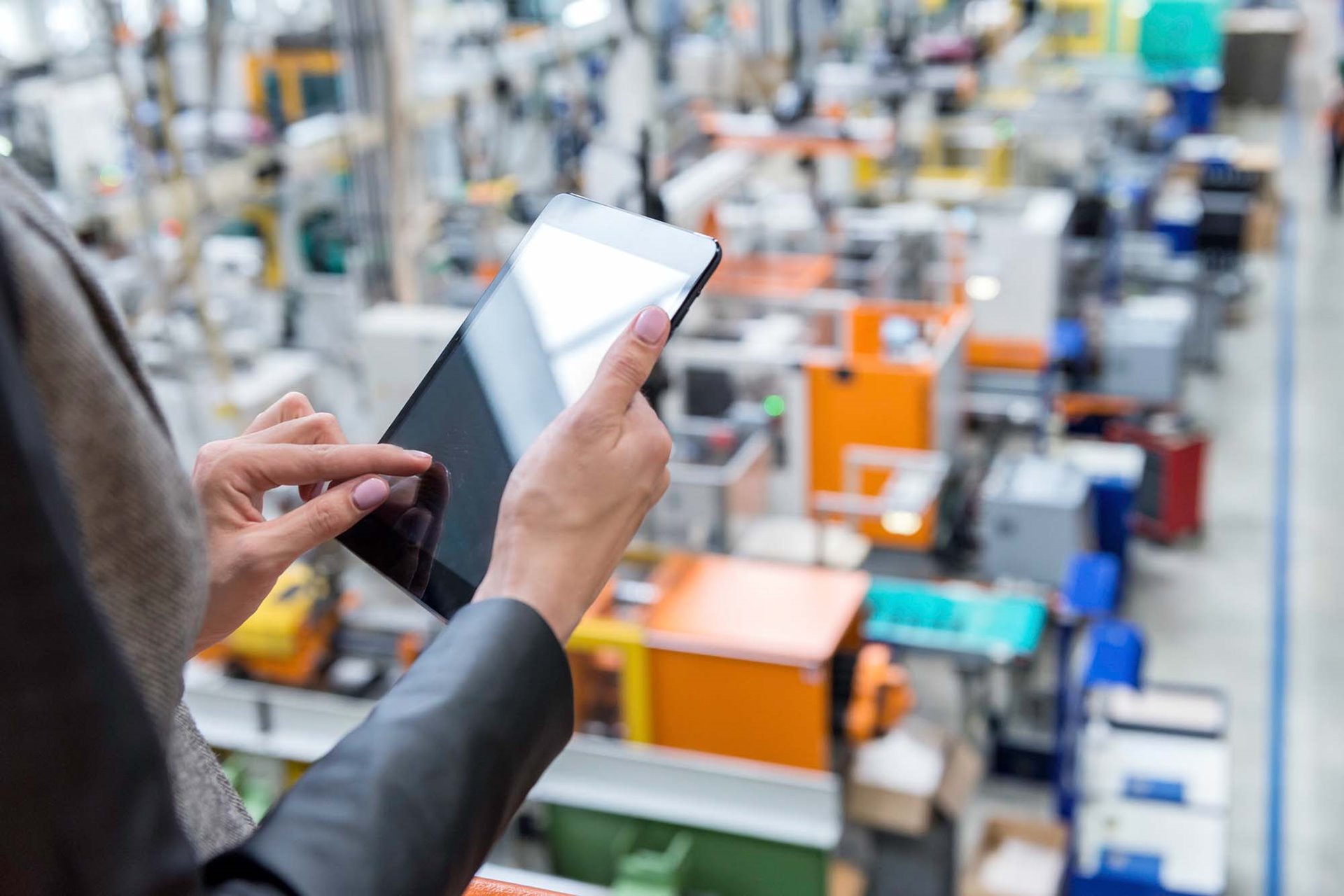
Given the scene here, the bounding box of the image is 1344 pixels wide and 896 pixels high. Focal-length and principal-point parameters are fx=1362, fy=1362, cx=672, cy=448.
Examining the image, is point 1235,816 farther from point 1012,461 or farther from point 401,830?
point 401,830

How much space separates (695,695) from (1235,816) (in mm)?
2722

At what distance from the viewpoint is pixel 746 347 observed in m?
8.84

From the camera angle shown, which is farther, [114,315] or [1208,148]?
[1208,148]

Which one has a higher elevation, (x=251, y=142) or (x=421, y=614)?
(x=251, y=142)

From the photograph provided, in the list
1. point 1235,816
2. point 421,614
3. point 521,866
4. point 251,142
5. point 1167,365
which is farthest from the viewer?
point 1167,365

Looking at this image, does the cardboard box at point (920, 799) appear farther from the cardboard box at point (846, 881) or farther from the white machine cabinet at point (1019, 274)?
the white machine cabinet at point (1019, 274)

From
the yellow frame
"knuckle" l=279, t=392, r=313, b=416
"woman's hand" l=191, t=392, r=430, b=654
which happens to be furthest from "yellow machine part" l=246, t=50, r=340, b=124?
"woman's hand" l=191, t=392, r=430, b=654

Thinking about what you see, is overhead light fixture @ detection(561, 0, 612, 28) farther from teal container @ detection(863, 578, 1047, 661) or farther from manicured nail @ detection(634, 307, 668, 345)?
manicured nail @ detection(634, 307, 668, 345)

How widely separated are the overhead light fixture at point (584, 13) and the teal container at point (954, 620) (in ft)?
25.4

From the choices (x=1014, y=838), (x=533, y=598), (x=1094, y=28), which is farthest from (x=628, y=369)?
(x=1094, y=28)

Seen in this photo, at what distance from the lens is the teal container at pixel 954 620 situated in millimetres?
5773

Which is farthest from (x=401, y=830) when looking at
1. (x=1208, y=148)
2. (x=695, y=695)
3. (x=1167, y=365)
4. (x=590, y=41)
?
(x=1208, y=148)

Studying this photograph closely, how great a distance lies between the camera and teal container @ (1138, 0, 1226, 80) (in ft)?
63.3

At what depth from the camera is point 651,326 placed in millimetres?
916
